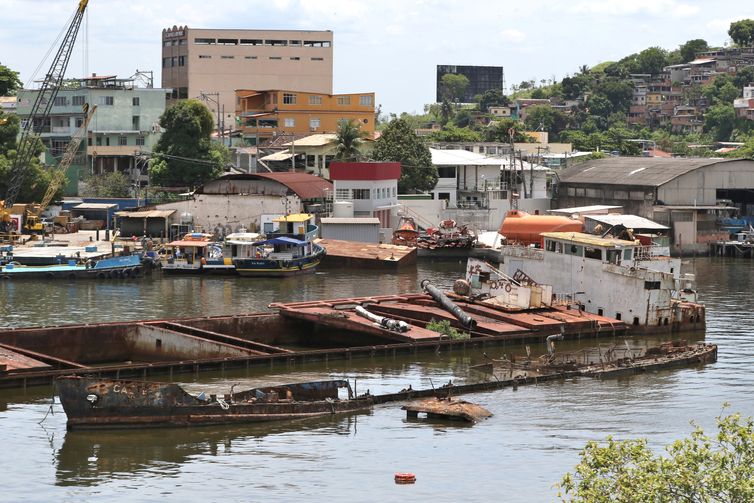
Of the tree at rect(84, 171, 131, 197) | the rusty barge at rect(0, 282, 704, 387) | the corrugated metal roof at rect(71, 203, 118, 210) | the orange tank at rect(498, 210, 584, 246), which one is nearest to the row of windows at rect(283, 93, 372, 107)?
the tree at rect(84, 171, 131, 197)

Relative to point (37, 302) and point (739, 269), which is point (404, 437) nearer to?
point (37, 302)

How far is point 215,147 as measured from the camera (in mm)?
108875

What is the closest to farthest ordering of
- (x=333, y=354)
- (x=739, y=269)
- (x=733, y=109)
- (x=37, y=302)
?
(x=333, y=354), (x=37, y=302), (x=739, y=269), (x=733, y=109)

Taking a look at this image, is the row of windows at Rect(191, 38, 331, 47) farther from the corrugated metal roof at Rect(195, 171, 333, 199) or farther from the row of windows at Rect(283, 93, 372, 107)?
the corrugated metal roof at Rect(195, 171, 333, 199)

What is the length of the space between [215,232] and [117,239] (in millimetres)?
6095

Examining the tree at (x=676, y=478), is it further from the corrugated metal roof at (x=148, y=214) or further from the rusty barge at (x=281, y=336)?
the corrugated metal roof at (x=148, y=214)

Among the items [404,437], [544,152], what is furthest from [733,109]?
[404,437]

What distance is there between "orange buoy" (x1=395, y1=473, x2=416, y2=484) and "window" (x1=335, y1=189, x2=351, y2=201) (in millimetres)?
56684

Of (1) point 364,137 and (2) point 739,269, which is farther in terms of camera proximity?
(1) point 364,137

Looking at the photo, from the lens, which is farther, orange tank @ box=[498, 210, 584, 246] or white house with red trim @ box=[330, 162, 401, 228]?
white house with red trim @ box=[330, 162, 401, 228]

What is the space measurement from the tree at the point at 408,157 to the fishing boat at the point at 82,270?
32.5 meters

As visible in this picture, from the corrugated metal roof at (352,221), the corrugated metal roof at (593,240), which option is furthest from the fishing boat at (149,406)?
the corrugated metal roof at (352,221)

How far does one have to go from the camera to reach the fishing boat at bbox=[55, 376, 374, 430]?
37.3 m

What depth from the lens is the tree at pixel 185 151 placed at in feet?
333
